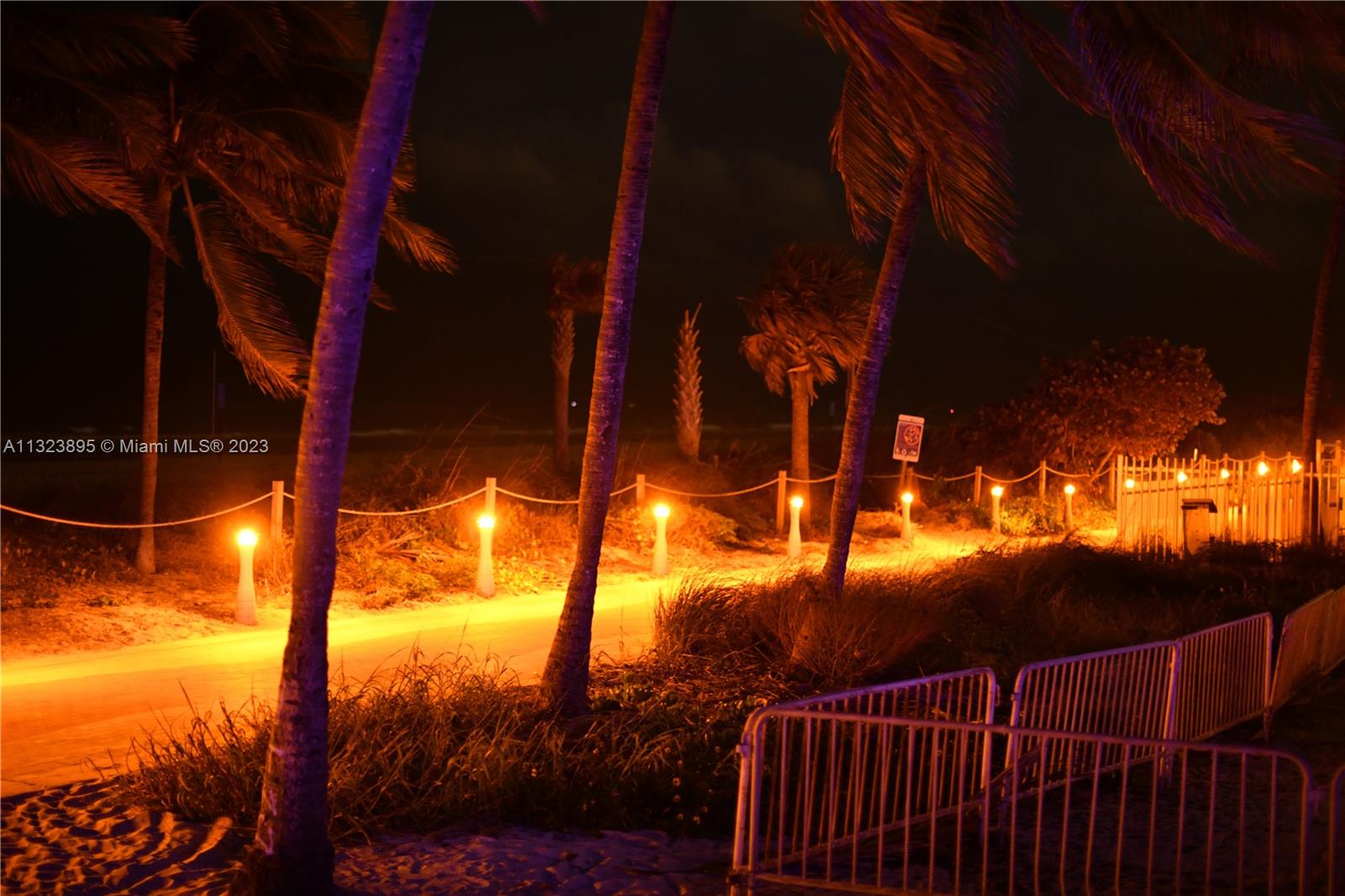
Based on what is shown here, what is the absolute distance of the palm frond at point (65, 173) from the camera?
11.9m

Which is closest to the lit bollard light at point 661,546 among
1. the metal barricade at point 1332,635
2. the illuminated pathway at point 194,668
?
the illuminated pathway at point 194,668

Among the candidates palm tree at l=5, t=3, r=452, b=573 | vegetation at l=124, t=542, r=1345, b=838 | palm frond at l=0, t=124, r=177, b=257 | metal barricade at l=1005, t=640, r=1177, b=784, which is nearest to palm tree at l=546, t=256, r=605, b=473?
palm tree at l=5, t=3, r=452, b=573

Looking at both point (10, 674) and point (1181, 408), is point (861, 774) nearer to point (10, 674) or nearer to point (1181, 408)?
point (10, 674)

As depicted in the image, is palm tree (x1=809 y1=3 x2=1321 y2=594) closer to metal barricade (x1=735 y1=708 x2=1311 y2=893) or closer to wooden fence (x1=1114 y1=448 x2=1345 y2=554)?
metal barricade (x1=735 y1=708 x2=1311 y2=893)

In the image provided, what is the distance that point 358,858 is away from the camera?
6.37 m

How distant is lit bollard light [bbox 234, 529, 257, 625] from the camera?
1267cm

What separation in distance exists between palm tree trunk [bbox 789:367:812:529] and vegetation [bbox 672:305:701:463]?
3891mm

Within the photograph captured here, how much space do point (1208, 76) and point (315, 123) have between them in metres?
9.12

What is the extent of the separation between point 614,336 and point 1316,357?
1780cm

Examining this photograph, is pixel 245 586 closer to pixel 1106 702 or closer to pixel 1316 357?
pixel 1106 702

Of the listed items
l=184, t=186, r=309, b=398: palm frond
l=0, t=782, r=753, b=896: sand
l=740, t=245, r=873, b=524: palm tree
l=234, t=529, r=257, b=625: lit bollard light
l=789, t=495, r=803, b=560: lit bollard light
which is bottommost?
l=0, t=782, r=753, b=896: sand

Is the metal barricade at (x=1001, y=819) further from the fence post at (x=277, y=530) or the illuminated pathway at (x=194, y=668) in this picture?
the fence post at (x=277, y=530)

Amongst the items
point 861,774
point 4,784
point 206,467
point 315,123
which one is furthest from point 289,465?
point 861,774

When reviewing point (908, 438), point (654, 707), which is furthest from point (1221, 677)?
point (908, 438)
